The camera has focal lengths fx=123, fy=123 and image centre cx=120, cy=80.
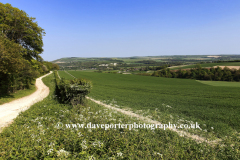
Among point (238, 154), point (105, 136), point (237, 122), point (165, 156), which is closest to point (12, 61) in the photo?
point (105, 136)

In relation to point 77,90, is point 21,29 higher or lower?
higher

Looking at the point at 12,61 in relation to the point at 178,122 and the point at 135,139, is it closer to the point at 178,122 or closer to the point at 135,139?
the point at 135,139

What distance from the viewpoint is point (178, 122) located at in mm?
9062

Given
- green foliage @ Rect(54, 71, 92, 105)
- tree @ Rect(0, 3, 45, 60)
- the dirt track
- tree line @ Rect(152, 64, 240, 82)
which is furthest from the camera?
tree line @ Rect(152, 64, 240, 82)

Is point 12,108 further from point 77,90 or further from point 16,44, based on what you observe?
point 16,44

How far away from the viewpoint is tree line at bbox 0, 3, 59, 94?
13787mm

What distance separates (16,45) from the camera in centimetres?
1510

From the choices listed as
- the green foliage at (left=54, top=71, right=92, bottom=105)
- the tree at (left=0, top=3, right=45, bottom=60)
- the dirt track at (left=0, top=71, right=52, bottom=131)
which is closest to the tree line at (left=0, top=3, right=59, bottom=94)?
the tree at (left=0, top=3, right=45, bottom=60)

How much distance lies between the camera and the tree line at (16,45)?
45.2ft

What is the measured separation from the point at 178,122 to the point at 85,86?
311 inches

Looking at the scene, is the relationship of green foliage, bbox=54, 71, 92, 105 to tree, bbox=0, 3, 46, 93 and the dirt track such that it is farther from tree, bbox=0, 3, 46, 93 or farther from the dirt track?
tree, bbox=0, 3, 46, 93

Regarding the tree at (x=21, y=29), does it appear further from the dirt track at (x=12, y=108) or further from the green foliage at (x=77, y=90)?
the green foliage at (x=77, y=90)

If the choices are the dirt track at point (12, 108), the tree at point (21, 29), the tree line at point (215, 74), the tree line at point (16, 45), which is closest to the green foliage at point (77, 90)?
the dirt track at point (12, 108)

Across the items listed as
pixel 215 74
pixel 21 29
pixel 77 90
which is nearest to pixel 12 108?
pixel 77 90
